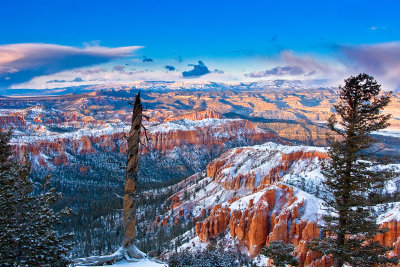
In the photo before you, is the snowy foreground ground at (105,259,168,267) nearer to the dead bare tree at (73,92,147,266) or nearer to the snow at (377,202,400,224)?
the dead bare tree at (73,92,147,266)

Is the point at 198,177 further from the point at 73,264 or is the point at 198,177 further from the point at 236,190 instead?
the point at 73,264

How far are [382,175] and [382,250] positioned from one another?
192 inches

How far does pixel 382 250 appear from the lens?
20.0m

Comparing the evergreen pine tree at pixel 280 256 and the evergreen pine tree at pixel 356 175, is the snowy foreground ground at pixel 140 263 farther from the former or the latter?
the evergreen pine tree at pixel 280 256

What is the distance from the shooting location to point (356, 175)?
20641mm

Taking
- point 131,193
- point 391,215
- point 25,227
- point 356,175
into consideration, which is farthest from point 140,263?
point 391,215

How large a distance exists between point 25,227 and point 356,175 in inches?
787

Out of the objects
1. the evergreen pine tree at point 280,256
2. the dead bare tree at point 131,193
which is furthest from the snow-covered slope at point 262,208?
the dead bare tree at point 131,193

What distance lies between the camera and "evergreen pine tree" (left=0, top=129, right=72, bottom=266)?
13.7 metres

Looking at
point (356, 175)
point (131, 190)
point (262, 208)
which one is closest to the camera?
point (131, 190)

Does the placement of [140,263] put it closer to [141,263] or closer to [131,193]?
[141,263]

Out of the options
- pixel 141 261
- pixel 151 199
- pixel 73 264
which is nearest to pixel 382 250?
pixel 141 261

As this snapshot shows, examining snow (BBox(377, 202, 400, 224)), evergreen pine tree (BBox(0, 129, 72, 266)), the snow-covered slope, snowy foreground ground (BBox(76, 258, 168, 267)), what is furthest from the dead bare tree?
snow (BBox(377, 202, 400, 224))

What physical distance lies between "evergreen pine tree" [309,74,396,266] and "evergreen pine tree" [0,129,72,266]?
16.9 m
